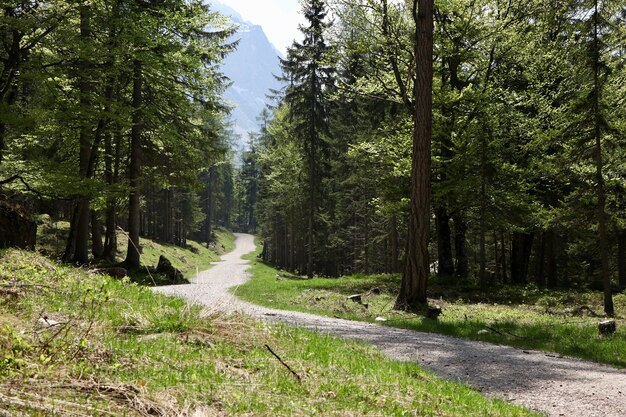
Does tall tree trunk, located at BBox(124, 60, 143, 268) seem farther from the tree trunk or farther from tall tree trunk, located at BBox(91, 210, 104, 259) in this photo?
the tree trunk

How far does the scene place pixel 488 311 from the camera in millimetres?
15234

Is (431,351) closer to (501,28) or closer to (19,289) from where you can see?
(19,289)

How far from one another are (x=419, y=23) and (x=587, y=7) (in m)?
5.48

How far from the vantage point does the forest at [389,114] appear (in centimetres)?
1449

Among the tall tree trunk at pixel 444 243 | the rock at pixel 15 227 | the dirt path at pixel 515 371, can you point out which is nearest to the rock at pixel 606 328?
the dirt path at pixel 515 371

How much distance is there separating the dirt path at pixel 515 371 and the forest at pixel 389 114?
5.10m

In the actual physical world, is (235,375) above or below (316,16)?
below

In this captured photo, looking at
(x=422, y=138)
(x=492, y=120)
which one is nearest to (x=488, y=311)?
(x=422, y=138)

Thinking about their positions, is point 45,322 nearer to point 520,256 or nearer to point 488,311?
point 488,311

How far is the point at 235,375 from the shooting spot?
4164 millimetres

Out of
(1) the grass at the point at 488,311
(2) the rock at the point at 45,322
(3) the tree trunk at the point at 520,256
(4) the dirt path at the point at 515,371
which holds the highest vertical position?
(3) the tree trunk at the point at 520,256

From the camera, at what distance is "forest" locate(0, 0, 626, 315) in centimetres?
1449

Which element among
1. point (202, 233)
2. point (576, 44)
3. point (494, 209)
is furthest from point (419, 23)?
point (202, 233)

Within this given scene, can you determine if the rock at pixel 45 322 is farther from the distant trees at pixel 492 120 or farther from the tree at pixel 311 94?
the tree at pixel 311 94
